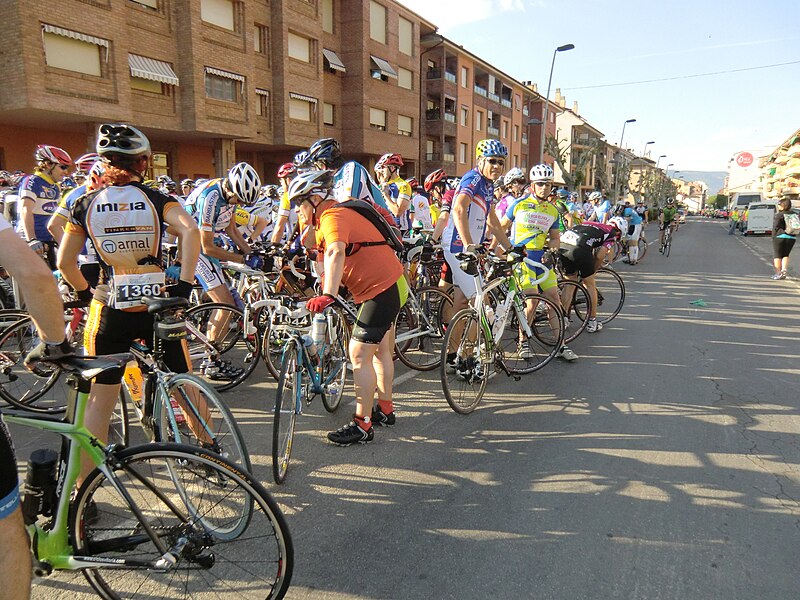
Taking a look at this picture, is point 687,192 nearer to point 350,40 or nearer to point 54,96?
point 350,40

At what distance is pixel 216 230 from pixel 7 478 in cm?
431

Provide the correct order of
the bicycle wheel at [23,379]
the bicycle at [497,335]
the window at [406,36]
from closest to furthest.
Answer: the bicycle wheel at [23,379]
the bicycle at [497,335]
the window at [406,36]

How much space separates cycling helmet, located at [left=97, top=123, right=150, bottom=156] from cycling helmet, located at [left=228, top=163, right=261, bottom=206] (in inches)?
92.1

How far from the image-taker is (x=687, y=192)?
616ft

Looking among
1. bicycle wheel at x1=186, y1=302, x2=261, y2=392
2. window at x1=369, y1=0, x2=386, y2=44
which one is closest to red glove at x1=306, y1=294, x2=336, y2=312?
bicycle wheel at x1=186, y1=302, x2=261, y2=392

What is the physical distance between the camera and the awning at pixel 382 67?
33.6m

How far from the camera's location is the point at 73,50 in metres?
17.8

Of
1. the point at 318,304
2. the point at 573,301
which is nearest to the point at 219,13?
the point at 573,301

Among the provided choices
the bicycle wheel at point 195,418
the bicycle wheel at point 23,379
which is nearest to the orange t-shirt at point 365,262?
the bicycle wheel at point 195,418

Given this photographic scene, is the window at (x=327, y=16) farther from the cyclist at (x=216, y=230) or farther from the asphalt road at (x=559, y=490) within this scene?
the asphalt road at (x=559, y=490)

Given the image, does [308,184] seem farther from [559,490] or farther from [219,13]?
[219,13]

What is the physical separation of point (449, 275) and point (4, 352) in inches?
178

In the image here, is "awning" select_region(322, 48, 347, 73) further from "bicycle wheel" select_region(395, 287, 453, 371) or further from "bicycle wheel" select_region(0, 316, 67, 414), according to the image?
"bicycle wheel" select_region(0, 316, 67, 414)

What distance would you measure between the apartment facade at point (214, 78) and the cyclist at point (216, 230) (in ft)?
48.4
